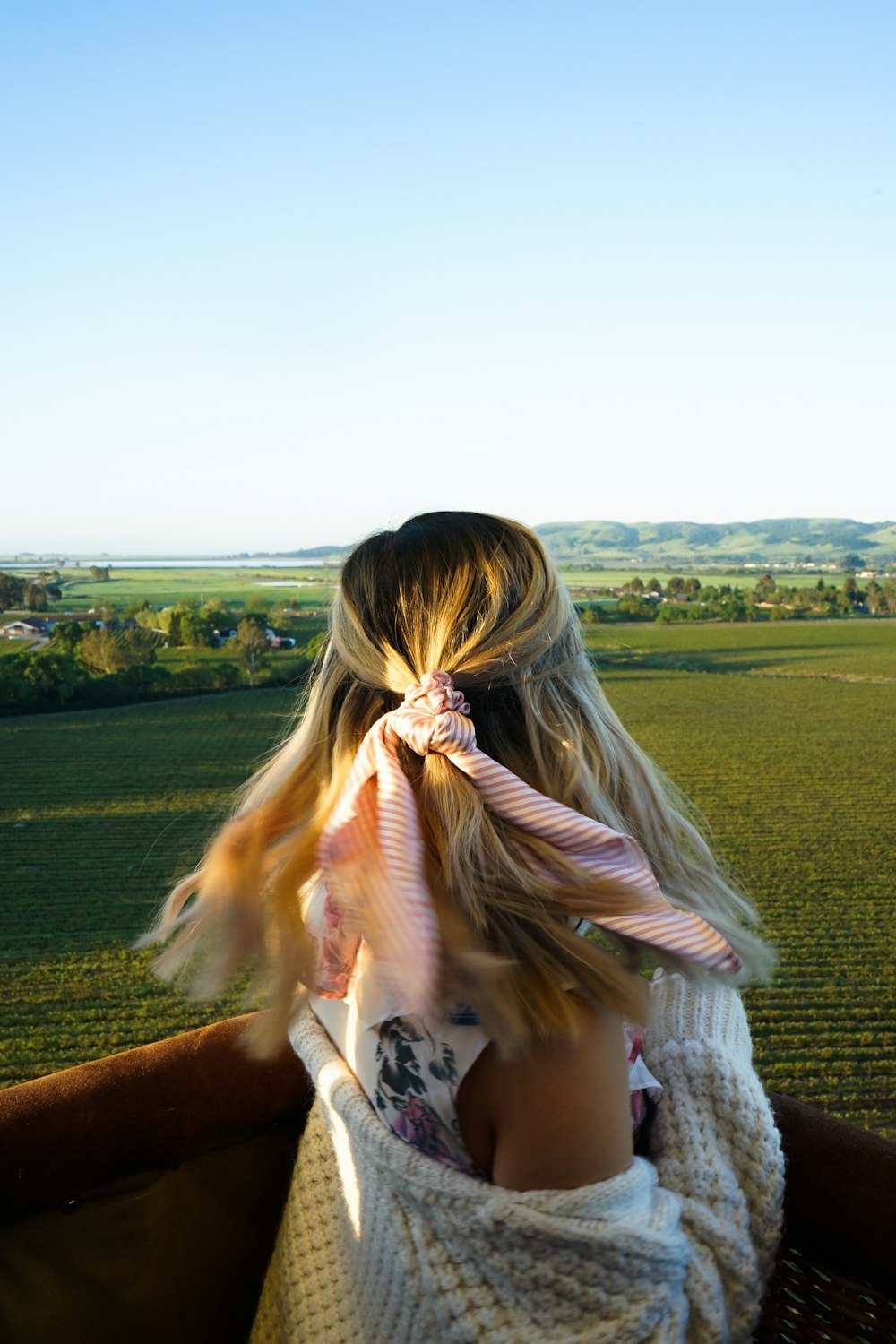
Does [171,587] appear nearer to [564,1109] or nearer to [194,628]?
[194,628]

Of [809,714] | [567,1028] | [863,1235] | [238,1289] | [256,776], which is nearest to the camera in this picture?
[567,1028]

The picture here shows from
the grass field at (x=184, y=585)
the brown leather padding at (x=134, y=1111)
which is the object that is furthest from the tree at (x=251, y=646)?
the brown leather padding at (x=134, y=1111)

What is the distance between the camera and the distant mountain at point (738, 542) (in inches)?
3083

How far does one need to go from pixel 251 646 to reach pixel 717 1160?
2588cm

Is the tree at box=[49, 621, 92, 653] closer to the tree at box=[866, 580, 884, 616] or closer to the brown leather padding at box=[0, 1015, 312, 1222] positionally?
the brown leather padding at box=[0, 1015, 312, 1222]

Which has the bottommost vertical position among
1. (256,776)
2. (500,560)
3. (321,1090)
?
(321,1090)

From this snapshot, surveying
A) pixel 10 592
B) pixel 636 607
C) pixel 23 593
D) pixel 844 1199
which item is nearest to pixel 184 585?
pixel 23 593

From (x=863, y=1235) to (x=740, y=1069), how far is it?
0.19m

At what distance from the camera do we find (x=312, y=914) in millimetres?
1126

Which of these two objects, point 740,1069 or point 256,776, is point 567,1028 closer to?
point 740,1069

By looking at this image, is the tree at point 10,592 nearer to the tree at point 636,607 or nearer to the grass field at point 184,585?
the grass field at point 184,585

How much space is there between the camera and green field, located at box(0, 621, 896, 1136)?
827 cm

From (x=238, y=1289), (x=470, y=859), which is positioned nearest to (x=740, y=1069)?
(x=470, y=859)

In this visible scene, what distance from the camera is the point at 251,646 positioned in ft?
85.7
